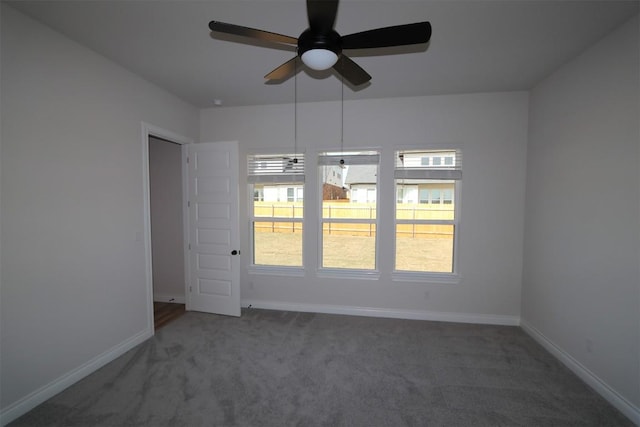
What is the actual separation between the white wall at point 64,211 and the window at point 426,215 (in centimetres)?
311

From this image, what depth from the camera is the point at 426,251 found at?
367 cm

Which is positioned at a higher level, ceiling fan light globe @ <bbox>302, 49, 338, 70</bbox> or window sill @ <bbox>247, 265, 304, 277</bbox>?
ceiling fan light globe @ <bbox>302, 49, 338, 70</bbox>

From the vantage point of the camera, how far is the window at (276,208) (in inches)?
153

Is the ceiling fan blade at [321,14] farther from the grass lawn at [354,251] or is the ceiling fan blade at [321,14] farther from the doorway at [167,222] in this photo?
the doorway at [167,222]

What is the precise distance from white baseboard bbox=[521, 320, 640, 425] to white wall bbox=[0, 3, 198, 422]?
4.30 m

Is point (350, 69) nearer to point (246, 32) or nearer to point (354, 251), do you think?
point (246, 32)

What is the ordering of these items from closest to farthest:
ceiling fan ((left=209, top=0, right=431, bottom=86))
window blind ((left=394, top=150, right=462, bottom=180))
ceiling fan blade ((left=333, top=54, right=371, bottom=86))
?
ceiling fan ((left=209, top=0, right=431, bottom=86))
ceiling fan blade ((left=333, top=54, right=371, bottom=86))
window blind ((left=394, top=150, right=462, bottom=180))

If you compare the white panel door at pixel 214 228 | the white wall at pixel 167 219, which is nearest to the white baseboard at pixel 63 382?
the white panel door at pixel 214 228

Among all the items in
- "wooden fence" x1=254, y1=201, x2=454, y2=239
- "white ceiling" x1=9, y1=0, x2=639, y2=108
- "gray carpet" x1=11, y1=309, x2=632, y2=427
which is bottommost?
"gray carpet" x1=11, y1=309, x2=632, y2=427

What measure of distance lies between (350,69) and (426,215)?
228 cm

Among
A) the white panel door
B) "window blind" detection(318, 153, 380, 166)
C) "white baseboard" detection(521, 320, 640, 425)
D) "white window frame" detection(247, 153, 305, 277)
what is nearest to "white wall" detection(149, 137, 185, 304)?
the white panel door

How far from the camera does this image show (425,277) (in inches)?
141

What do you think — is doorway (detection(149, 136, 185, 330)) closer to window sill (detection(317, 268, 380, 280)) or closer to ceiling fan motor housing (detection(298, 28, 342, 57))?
window sill (detection(317, 268, 380, 280))

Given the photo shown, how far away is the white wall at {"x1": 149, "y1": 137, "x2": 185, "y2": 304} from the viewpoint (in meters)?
4.12
